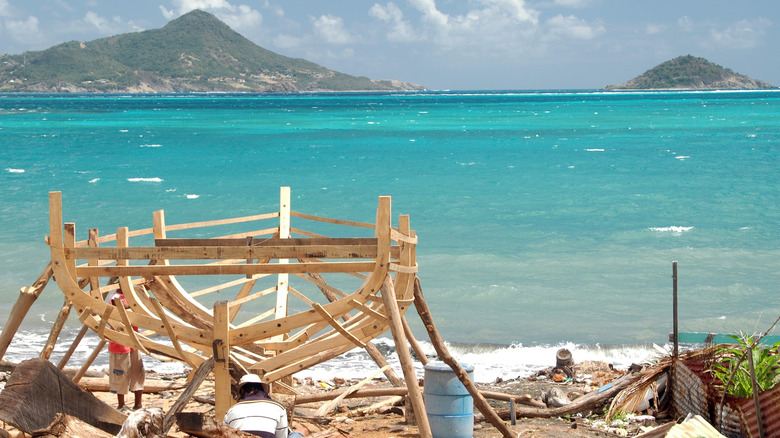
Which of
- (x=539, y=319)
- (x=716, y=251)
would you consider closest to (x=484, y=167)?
(x=716, y=251)

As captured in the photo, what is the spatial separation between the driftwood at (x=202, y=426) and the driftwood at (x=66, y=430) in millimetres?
435

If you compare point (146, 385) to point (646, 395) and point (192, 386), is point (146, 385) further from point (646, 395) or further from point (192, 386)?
point (646, 395)

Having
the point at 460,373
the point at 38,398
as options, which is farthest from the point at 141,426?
the point at 460,373

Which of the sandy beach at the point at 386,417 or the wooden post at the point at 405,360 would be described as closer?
the wooden post at the point at 405,360

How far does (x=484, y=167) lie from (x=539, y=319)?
21.9 metres

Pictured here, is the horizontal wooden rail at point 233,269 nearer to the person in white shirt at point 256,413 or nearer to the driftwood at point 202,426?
the person in white shirt at point 256,413

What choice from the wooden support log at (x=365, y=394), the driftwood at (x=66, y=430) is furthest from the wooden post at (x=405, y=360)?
the driftwood at (x=66, y=430)

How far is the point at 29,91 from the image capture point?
197500 millimetres

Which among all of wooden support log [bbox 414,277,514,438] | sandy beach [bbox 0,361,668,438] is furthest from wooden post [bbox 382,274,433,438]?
sandy beach [bbox 0,361,668,438]

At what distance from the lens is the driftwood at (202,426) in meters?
4.61

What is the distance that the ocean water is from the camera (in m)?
12.0

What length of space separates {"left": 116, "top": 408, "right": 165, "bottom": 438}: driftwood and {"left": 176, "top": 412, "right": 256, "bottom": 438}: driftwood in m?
0.16

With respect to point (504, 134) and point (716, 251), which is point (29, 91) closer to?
point (504, 134)

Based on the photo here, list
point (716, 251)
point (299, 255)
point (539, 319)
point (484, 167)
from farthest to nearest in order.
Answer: point (484, 167)
point (716, 251)
point (539, 319)
point (299, 255)
